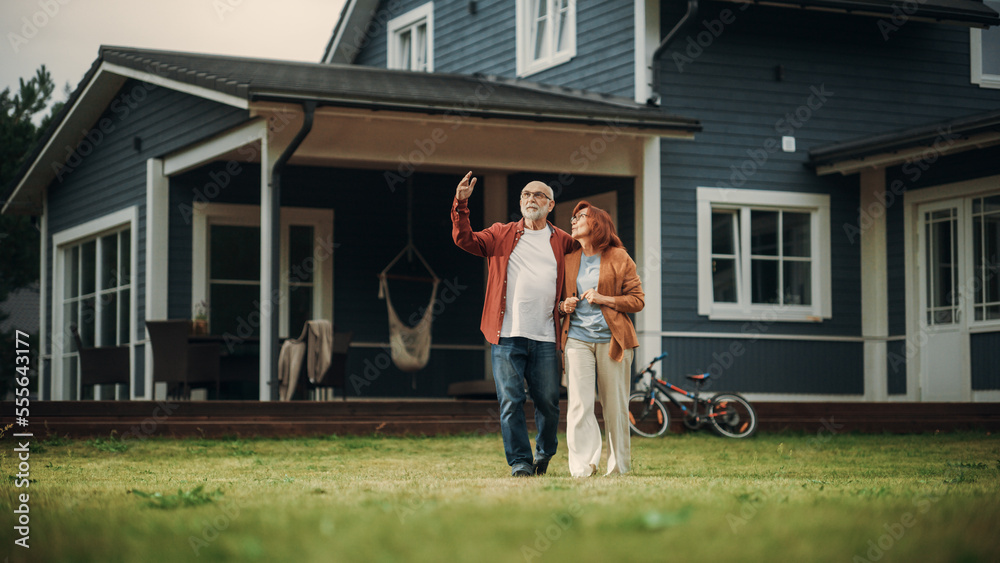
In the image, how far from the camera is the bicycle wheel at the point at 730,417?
10617mm

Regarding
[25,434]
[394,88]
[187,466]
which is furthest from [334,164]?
[187,466]

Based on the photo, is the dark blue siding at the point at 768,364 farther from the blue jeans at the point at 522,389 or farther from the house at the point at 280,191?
the blue jeans at the point at 522,389

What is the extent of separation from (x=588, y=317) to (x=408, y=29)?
1177 cm

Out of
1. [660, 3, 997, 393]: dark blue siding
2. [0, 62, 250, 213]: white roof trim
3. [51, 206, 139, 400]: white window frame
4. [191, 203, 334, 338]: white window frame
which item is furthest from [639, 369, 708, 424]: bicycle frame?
[51, 206, 139, 400]: white window frame

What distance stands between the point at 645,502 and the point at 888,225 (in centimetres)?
978

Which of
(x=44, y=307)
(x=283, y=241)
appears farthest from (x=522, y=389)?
(x=44, y=307)

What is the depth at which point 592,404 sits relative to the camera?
640 cm

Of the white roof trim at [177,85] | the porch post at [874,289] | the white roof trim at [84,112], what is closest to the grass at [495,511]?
the white roof trim at [177,85]

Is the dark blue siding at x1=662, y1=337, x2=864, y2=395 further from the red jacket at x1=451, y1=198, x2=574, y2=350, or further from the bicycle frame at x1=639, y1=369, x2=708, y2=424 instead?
the red jacket at x1=451, y1=198, x2=574, y2=350

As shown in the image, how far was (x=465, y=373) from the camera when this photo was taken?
14.7 meters

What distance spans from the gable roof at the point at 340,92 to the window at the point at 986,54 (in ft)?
15.3

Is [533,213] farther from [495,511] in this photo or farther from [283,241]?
[283,241]

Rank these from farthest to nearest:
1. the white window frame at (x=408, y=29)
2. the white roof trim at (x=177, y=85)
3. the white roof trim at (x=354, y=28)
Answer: the white roof trim at (x=354, y=28)
the white window frame at (x=408, y=29)
the white roof trim at (x=177, y=85)

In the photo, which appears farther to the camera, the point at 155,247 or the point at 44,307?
the point at 44,307
